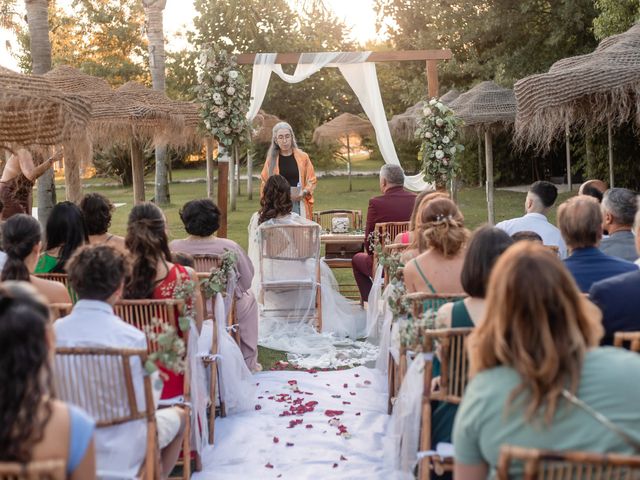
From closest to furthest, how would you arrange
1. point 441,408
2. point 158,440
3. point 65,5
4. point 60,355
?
point 60,355
point 158,440
point 441,408
point 65,5

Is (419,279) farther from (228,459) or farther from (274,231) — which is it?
(274,231)

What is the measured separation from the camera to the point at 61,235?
527cm

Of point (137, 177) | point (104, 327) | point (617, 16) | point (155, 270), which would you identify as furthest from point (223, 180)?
point (617, 16)

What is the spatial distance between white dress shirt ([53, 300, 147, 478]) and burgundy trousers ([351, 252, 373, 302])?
5.39m

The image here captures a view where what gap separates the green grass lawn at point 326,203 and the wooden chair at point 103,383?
403 centimetres

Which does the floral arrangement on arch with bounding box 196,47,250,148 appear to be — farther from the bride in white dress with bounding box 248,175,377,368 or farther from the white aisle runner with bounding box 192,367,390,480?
the white aisle runner with bounding box 192,367,390,480

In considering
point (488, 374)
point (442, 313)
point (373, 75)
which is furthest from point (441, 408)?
point (373, 75)

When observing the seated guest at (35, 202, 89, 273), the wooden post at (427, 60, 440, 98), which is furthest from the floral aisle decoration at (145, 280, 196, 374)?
the wooden post at (427, 60, 440, 98)

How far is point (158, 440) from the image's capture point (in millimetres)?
3615

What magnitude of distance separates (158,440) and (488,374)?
1.88 metres

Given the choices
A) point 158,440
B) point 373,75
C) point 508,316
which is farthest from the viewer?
point 373,75

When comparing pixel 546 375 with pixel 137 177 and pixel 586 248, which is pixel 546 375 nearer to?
pixel 586 248

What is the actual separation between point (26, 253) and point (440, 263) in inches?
94.3

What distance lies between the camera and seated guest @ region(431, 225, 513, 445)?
3498 millimetres
